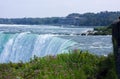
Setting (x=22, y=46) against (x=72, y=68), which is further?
(x=22, y=46)

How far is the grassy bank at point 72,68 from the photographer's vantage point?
8.78 metres

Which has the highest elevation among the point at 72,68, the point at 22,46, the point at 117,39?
the point at 117,39

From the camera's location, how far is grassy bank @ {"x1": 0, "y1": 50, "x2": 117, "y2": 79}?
8781 mm

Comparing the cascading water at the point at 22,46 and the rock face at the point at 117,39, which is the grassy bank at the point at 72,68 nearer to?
the rock face at the point at 117,39

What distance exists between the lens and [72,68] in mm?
9914

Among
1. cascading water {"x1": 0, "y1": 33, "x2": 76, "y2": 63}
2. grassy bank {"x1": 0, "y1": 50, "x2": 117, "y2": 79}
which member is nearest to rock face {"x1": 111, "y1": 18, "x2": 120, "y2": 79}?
grassy bank {"x1": 0, "y1": 50, "x2": 117, "y2": 79}

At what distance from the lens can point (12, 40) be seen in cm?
3969

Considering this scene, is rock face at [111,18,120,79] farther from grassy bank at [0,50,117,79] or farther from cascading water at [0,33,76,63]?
cascading water at [0,33,76,63]

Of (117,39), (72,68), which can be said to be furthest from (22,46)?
(117,39)

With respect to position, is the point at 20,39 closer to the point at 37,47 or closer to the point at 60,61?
the point at 37,47

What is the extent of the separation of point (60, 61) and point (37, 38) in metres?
26.3

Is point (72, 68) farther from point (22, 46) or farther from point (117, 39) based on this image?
point (22, 46)

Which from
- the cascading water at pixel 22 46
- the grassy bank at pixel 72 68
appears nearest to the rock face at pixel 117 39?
the grassy bank at pixel 72 68

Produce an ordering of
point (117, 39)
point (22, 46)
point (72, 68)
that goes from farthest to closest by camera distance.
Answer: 1. point (22, 46)
2. point (72, 68)
3. point (117, 39)
